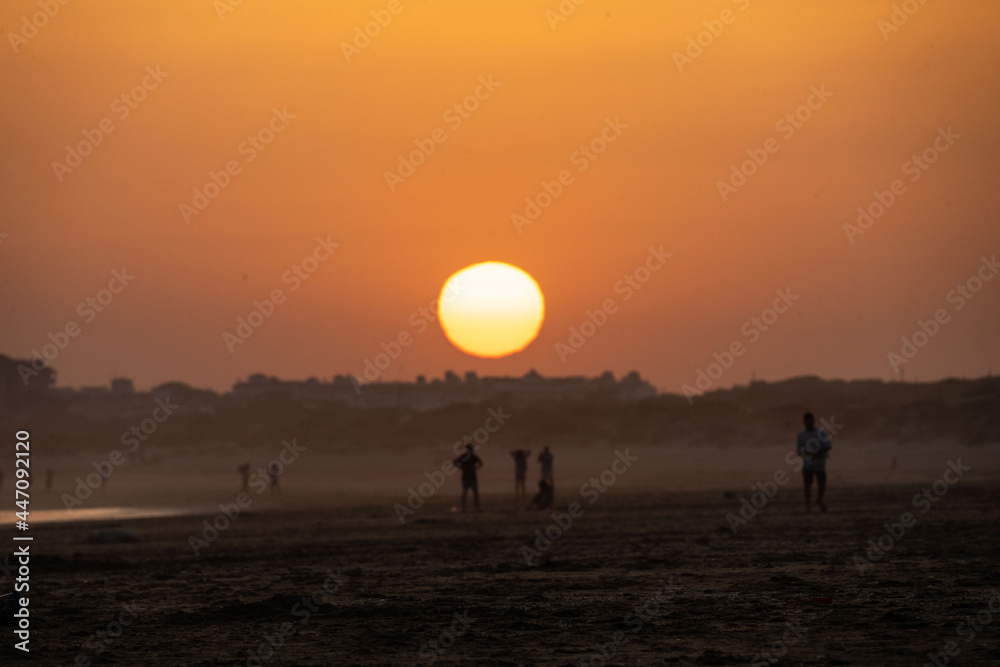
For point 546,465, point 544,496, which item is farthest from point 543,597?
point 546,465

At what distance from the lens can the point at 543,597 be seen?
1162 cm

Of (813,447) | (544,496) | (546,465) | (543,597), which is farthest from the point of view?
(546,465)

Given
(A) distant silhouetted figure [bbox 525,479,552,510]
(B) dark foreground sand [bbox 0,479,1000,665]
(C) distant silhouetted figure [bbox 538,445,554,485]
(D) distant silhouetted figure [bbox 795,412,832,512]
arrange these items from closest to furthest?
(B) dark foreground sand [bbox 0,479,1000,665] → (D) distant silhouetted figure [bbox 795,412,832,512] → (A) distant silhouetted figure [bbox 525,479,552,510] → (C) distant silhouetted figure [bbox 538,445,554,485]

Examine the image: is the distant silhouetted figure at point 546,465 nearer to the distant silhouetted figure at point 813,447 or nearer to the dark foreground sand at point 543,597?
the dark foreground sand at point 543,597

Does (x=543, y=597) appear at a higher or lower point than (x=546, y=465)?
lower

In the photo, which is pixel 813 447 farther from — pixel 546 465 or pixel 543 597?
pixel 543 597

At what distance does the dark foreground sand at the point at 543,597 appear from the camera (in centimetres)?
881

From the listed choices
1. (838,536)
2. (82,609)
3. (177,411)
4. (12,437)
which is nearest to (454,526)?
(838,536)

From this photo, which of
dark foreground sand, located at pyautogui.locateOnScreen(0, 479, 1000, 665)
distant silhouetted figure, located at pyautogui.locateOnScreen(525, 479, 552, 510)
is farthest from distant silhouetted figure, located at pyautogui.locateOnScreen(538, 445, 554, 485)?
dark foreground sand, located at pyautogui.locateOnScreen(0, 479, 1000, 665)

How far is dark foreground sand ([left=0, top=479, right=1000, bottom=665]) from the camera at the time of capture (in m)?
8.81

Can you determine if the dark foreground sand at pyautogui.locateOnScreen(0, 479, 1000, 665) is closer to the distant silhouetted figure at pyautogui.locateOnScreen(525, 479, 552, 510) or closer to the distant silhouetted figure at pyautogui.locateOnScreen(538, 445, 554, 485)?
the distant silhouetted figure at pyautogui.locateOnScreen(525, 479, 552, 510)

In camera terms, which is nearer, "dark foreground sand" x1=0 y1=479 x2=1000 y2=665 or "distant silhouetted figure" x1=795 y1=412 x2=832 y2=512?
"dark foreground sand" x1=0 y1=479 x2=1000 y2=665

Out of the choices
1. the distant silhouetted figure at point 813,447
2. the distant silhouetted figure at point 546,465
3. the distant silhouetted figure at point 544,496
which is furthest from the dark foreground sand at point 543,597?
the distant silhouetted figure at point 546,465

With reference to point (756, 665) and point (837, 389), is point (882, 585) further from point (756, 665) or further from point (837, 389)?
point (837, 389)
